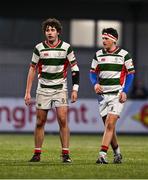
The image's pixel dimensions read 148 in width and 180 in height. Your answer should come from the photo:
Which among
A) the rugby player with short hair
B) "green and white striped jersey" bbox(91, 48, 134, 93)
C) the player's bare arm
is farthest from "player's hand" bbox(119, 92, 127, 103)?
the player's bare arm

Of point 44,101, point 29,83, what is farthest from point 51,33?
point 44,101

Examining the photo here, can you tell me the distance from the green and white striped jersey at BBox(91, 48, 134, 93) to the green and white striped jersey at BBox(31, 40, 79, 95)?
1.59 ft

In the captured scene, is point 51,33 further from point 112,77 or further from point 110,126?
point 110,126

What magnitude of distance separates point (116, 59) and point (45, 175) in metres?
3.05

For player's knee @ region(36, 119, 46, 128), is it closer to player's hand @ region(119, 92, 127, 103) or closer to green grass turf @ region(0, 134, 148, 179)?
green grass turf @ region(0, 134, 148, 179)

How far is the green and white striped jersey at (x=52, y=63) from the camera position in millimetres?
13789

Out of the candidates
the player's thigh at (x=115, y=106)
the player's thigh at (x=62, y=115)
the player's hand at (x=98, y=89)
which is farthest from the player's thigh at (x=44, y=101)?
the player's thigh at (x=115, y=106)

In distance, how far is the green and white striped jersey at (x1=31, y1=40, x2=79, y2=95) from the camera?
1379 cm

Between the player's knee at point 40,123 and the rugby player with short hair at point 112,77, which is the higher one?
the rugby player with short hair at point 112,77

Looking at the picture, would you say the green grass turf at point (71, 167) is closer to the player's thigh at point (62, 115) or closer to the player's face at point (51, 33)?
the player's thigh at point (62, 115)

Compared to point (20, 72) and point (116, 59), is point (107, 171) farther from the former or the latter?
point (20, 72)

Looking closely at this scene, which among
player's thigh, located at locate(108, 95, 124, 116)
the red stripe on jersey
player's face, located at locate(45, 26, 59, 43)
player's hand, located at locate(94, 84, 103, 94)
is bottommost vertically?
player's thigh, located at locate(108, 95, 124, 116)

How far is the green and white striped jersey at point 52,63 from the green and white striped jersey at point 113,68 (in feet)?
1.59

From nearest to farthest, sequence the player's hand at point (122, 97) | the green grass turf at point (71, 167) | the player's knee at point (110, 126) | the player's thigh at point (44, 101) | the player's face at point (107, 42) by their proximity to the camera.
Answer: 1. the green grass turf at point (71, 167)
2. the player's knee at point (110, 126)
3. the player's hand at point (122, 97)
4. the player's face at point (107, 42)
5. the player's thigh at point (44, 101)
